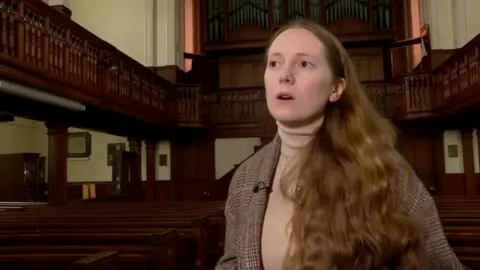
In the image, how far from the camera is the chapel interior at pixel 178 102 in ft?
17.7

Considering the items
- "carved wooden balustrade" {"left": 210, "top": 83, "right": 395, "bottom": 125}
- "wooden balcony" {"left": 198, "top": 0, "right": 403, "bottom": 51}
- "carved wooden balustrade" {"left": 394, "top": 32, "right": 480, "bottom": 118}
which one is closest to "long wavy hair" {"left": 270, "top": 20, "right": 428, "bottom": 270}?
"carved wooden balustrade" {"left": 394, "top": 32, "right": 480, "bottom": 118}

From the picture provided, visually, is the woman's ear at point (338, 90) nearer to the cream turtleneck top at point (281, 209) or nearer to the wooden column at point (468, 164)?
the cream turtleneck top at point (281, 209)

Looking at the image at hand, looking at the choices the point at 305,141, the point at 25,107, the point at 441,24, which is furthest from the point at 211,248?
the point at 441,24

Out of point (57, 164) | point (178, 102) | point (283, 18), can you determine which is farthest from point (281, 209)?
point (283, 18)

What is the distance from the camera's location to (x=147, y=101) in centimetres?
971

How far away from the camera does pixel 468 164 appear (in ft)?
33.6

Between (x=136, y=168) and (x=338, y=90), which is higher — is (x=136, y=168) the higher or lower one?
the lower one

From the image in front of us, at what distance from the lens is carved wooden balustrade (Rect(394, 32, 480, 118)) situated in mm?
7496

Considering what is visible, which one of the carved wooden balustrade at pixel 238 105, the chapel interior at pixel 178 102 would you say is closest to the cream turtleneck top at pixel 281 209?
the chapel interior at pixel 178 102

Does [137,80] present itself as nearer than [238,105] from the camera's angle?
Yes

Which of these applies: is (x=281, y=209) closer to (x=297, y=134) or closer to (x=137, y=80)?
(x=297, y=134)

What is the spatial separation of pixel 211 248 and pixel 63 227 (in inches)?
49.0

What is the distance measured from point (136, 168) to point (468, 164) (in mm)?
7340

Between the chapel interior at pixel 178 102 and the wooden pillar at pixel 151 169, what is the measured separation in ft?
0.10
